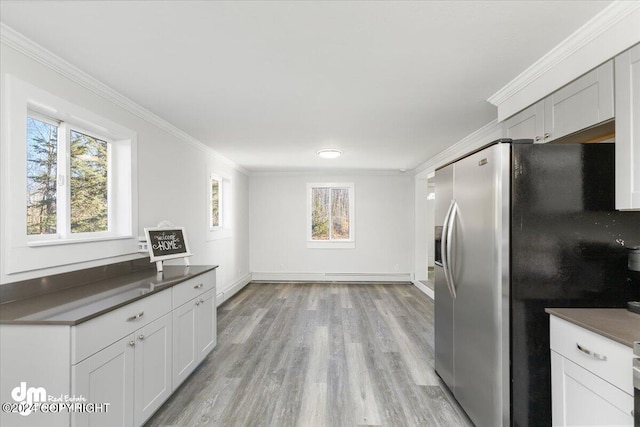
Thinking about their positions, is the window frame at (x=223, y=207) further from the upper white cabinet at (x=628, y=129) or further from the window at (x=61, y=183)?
the upper white cabinet at (x=628, y=129)

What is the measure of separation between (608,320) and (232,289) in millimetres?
5217

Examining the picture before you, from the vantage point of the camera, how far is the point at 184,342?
2572mm

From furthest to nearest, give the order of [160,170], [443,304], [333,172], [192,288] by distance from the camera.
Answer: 1. [333,172]
2. [160,170]
3. [192,288]
4. [443,304]

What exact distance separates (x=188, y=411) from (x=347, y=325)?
2.29 meters

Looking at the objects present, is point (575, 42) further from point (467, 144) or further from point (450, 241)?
point (467, 144)

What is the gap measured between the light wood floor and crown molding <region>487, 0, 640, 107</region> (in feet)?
8.11

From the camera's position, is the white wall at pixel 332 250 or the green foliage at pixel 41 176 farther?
the white wall at pixel 332 250

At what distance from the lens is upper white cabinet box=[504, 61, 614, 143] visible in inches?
64.1

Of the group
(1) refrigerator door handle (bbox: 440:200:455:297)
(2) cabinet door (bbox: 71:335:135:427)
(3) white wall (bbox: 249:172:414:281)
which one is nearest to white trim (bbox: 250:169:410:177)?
(3) white wall (bbox: 249:172:414:281)

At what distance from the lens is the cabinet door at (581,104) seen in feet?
5.32

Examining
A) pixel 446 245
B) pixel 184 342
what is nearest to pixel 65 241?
pixel 184 342

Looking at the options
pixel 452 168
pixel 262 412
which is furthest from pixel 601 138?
pixel 262 412

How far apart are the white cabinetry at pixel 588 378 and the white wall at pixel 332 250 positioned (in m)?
5.20

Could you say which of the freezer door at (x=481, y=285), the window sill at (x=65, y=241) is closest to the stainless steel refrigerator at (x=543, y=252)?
the freezer door at (x=481, y=285)
